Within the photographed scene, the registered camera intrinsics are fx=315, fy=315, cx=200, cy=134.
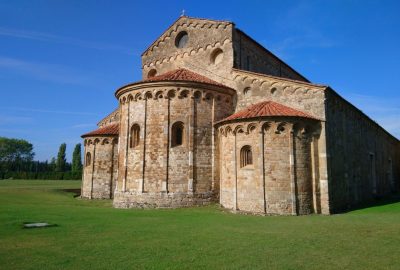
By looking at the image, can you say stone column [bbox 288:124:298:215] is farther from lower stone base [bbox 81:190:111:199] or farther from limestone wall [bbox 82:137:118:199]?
lower stone base [bbox 81:190:111:199]

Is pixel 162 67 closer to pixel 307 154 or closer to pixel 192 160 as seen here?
pixel 192 160

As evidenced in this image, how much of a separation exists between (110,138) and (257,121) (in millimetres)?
12159

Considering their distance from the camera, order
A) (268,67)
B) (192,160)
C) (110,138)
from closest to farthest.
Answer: (192,160)
(110,138)
(268,67)

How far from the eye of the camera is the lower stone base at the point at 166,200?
16.6m

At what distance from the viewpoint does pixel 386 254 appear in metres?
7.27

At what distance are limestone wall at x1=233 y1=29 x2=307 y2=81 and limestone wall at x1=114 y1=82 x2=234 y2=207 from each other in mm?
3681

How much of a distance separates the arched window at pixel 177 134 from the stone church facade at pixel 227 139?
0.18ft

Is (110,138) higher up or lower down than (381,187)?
higher up

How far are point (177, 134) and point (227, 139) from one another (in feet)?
9.82

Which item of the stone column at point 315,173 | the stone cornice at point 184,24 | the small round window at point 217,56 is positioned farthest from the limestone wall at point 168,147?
the stone column at point 315,173

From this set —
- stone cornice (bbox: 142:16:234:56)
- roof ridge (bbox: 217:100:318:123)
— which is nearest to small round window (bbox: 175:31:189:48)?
stone cornice (bbox: 142:16:234:56)

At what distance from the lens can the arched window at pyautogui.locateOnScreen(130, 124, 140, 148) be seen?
18192mm

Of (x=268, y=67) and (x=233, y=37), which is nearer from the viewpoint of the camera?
(x=233, y=37)

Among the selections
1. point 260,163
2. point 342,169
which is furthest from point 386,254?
point 342,169
